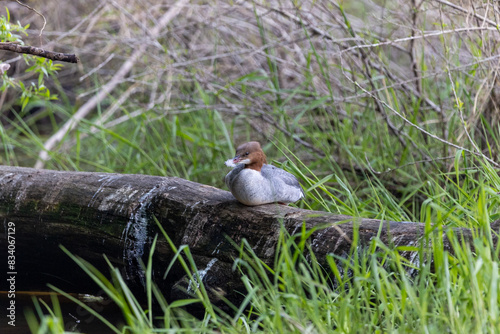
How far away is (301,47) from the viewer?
17.2 feet

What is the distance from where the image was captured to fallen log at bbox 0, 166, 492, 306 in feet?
8.43

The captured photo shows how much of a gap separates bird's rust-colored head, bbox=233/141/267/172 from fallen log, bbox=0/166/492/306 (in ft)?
0.64

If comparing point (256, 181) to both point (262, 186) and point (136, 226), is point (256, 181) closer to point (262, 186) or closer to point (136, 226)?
point (262, 186)

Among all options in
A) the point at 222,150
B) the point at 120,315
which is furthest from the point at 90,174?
the point at 222,150

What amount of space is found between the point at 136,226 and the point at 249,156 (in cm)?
69

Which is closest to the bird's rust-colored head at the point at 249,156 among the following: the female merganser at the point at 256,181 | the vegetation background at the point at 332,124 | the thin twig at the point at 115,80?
the female merganser at the point at 256,181

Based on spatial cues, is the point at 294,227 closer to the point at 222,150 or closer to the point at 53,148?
the point at 222,150

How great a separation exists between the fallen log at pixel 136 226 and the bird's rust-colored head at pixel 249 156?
20cm

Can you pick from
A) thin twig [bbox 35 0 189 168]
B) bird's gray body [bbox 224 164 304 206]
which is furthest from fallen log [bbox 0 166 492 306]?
thin twig [bbox 35 0 189 168]

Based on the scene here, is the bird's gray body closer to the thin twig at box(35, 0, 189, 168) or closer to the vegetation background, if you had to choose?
the vegetation background

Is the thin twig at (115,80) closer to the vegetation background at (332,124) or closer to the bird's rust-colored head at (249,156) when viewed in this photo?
the vegetation background at (332,124)

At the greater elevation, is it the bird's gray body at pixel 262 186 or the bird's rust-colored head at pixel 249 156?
the bird's rust-colored head at pixel 249 156

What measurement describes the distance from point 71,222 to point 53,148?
273 centimetres

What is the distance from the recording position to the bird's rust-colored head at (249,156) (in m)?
2.88
